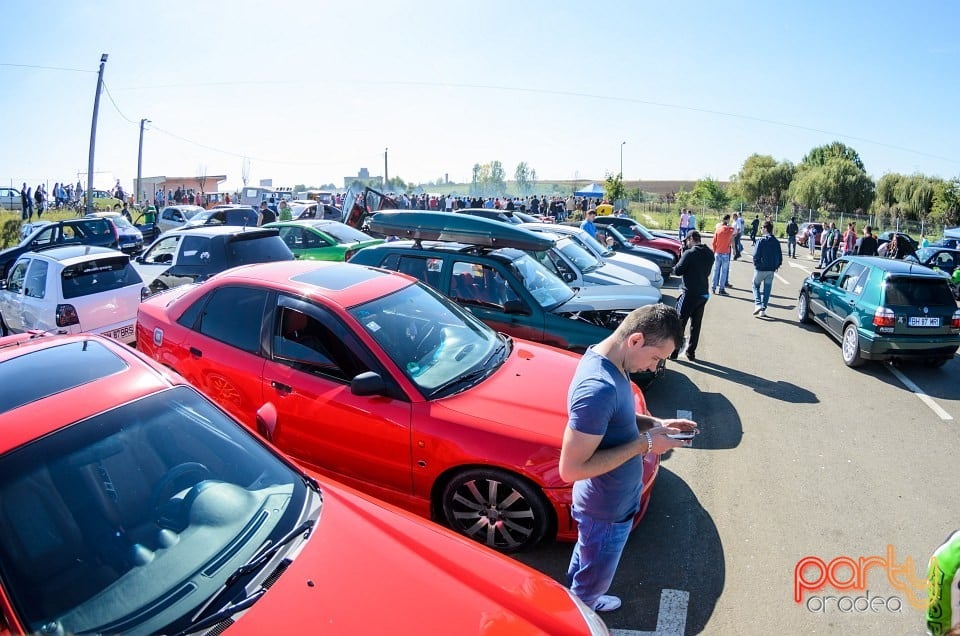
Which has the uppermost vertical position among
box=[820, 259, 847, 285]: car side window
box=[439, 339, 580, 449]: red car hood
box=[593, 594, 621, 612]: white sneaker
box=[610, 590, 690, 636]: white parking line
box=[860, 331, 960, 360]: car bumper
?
box=[820, 259, 847, 285]: car side window

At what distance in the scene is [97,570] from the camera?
6.52ft

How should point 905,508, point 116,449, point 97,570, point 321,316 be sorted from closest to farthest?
point 97,570, point 116,449, point 321,316, point 905,508

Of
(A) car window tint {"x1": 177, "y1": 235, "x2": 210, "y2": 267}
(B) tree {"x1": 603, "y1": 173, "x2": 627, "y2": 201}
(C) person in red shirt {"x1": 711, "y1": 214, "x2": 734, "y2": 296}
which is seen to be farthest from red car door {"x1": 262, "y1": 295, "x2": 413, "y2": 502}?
(B) tree {"x1": 603, "y1": 173, "x2": 627, "y2": 201}

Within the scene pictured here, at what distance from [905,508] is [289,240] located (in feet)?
35.5

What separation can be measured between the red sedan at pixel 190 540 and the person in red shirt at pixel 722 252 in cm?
1189

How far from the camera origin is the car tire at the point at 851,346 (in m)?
7.99

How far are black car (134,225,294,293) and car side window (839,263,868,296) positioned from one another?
28.4 feet

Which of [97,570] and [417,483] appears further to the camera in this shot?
[417,483]

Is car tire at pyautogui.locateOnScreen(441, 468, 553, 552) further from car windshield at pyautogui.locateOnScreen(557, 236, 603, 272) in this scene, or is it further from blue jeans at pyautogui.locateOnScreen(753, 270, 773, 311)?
blue jeans at pyautogui.locateOnScreen(753, 270, 773, 311)

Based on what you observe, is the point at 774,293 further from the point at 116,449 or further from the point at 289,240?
the point at 116,449

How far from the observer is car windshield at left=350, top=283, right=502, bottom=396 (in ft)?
13.3

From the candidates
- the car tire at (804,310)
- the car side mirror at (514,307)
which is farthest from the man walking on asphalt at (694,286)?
the car tire at (804,310)

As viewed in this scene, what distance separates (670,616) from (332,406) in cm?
245

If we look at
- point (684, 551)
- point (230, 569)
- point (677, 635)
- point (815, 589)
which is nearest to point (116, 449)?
point (230, 569)
